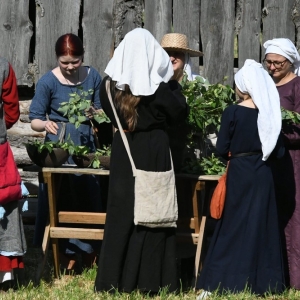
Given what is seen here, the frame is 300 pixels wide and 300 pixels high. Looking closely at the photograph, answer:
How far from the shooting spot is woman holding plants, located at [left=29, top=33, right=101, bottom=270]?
6289mm

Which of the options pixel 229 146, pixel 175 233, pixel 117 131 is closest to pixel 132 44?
pixel 117 131

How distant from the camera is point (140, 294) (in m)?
5.70

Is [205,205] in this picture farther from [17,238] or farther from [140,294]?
[17,238]

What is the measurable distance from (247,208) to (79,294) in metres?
1.38

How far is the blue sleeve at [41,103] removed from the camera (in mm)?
6363

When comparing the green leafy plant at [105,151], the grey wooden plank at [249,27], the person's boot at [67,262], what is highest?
the grey wooden plank at [249,27]

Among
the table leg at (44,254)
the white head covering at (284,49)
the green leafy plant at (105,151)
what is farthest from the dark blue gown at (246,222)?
the table leg at (44,254)

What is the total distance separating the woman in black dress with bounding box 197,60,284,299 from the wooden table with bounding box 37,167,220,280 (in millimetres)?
280

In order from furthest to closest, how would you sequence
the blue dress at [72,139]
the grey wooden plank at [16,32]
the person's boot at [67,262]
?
the grey wooden plank at [16,32], the person's boot at [67,262], the blue dress at [72,139]

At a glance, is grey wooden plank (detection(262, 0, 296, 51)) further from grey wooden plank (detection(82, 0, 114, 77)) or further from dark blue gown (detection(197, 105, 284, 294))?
dark blue gown (detection(197, 105, 284, 294))

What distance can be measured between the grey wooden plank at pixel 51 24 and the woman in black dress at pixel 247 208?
2096mm

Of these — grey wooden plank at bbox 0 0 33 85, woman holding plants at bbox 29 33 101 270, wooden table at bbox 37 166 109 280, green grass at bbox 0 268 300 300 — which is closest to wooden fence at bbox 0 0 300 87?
grey wooden plank at bbox 0 0 33 85

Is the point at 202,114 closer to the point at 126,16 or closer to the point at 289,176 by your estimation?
the point at 289,176

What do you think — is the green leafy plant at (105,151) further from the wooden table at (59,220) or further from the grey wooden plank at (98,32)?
the grey wooden plank at (98,32)
